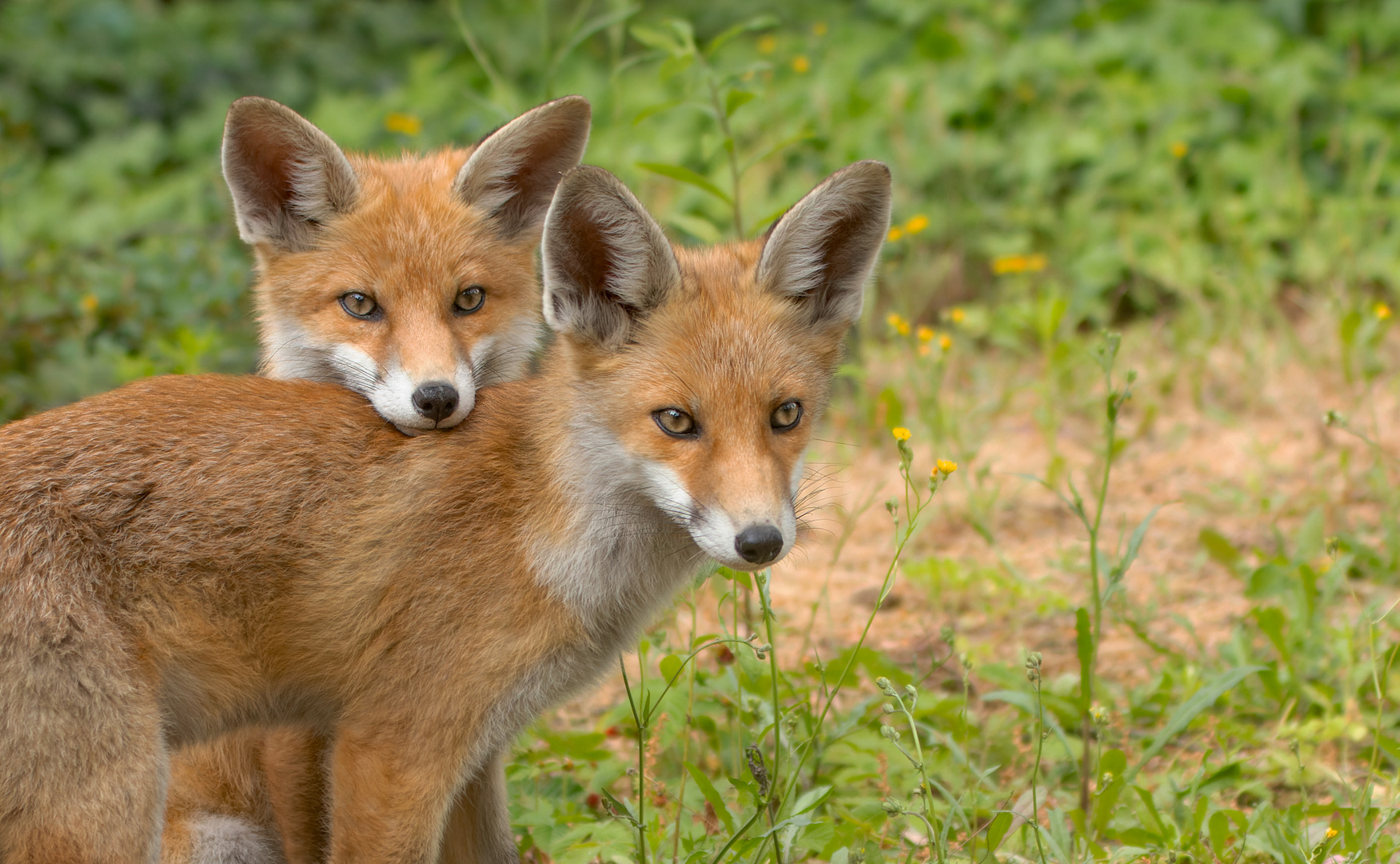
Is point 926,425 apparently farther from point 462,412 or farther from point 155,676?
point 155,676

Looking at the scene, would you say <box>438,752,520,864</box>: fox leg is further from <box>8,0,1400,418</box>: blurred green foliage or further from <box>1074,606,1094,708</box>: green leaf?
<box>8,0,1400,418</box>: blurred green foliage

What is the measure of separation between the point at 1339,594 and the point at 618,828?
316cm

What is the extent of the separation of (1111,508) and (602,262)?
3.47 meters

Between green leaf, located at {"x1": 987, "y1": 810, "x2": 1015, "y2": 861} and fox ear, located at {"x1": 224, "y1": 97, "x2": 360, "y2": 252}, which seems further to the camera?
fox ear, located at {"x1": 224, "y1": 97, "x2": 360, "y2": 252}

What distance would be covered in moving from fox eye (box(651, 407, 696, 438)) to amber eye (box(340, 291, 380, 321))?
1.31m

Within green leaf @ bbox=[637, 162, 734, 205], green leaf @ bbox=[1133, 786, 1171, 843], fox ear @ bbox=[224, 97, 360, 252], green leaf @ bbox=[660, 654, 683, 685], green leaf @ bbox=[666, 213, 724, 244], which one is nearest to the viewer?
green leaf @ bbox=[660, 654, 683, 685]

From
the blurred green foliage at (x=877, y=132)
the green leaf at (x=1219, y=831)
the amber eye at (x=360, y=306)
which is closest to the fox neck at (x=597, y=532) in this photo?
the amber eye at (x=360, y=306)

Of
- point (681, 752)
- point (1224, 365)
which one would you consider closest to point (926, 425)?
point (1224, 365)

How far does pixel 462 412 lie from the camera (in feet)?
12.2

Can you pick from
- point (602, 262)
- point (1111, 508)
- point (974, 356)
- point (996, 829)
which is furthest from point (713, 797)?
point (974, 356)

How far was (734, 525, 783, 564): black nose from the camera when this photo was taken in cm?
297

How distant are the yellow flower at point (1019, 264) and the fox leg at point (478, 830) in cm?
478

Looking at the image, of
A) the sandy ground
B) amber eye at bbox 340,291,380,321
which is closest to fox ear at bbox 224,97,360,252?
amber eye at bbox 340,291,380,321

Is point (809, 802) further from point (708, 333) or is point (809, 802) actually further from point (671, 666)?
point (708, 333)
